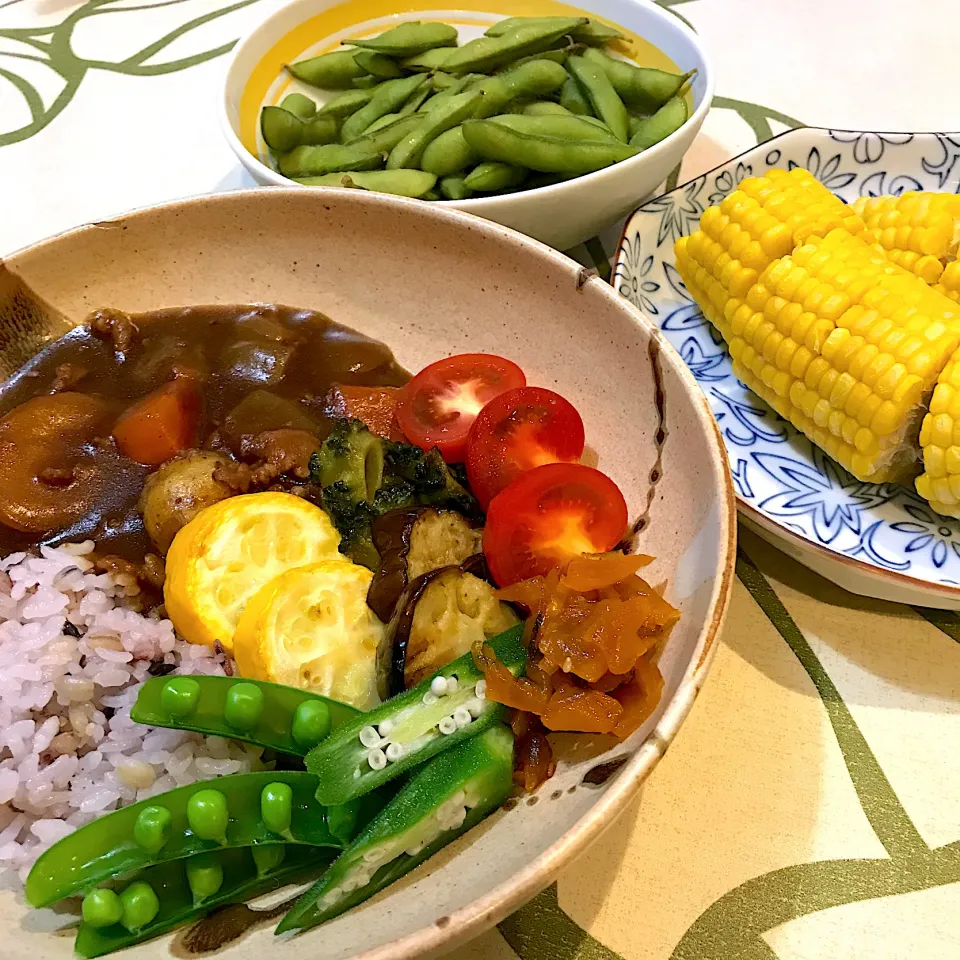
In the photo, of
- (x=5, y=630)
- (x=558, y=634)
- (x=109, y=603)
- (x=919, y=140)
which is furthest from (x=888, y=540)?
(x=5, y=630)

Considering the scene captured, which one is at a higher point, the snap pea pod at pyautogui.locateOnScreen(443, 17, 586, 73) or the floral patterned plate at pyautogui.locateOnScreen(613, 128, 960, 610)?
the snap pea pod at pyautogui.locateOnScreen(443, 17, 586, 73)

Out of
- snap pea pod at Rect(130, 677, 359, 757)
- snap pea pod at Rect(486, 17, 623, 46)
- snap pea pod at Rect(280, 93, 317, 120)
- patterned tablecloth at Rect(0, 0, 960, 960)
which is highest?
snap pea pod at Rect(486, 17, 623, 46)

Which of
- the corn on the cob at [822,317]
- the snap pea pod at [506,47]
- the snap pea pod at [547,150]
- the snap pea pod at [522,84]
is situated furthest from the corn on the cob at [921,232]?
the snap pea pod at [506,47]

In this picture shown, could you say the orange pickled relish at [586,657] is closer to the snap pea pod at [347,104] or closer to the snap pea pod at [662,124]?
the snap pea pod at [662,124]

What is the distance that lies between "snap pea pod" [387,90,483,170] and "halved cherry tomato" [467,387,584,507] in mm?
1195

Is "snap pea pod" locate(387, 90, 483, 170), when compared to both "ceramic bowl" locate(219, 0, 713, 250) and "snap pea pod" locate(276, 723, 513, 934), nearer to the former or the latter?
"ceramic bowl" locate(219, 0, 713, 250)

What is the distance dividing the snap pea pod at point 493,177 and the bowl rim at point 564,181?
0.14 ft

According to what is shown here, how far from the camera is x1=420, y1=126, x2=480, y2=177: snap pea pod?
2.46 m

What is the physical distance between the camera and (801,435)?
2205mm

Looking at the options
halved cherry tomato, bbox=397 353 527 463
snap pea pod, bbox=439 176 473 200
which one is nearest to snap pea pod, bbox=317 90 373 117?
snap pea pod, bbox=439 176 473 200

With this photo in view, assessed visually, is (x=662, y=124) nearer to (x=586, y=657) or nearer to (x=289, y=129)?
(x=289, y=129)

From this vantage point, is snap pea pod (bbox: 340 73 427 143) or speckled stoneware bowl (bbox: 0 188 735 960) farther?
snap pea pod (bbox: 340 73 427 143)

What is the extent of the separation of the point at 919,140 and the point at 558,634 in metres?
2.32

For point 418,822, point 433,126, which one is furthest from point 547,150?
point 418,822
